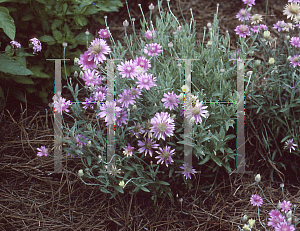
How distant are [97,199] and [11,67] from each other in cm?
96

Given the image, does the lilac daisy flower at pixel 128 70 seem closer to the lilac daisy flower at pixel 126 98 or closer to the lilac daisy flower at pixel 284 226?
the lilac daisy flower at pixel 126 98

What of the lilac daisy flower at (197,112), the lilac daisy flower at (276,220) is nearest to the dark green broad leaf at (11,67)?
the lilac daisy flower at (197,112)

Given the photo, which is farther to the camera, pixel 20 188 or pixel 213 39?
pixel 213 39

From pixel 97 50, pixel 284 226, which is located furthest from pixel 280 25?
pixel 284 226

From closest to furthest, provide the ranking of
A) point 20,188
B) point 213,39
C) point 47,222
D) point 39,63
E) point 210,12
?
point 47,222 < point 20,188 < point 213,39 < point 39,63 < point 210,12

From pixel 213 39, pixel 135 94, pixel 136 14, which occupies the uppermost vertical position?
pixel 136 14

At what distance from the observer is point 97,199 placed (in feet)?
6.84

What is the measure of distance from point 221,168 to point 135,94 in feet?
2.65

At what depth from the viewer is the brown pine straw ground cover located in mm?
1926

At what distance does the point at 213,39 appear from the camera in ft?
7.65

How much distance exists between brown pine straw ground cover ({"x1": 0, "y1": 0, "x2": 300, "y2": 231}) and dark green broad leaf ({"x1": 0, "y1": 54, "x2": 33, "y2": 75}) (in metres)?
0.51

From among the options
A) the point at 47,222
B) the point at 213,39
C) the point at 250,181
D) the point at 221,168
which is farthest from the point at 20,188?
the point at 213,39

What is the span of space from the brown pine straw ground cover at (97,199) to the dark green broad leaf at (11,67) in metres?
0.51

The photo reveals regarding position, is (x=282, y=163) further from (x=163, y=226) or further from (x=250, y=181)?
(x=163, y=226)
